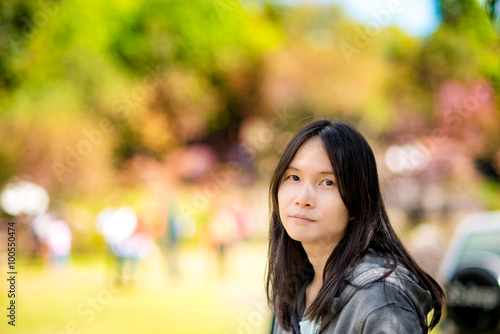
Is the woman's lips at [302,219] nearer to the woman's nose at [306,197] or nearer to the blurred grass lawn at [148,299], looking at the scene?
the woman's nose at [306,197]

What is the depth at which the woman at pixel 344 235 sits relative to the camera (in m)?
1.24

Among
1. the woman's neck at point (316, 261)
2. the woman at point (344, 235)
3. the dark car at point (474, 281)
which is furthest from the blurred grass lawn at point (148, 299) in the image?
the woman at point (344, 235)

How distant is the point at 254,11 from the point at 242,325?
1344 centimetres

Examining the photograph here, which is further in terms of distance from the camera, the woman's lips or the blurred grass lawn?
the blurred grass lawn

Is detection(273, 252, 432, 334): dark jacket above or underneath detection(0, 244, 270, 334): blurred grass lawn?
above

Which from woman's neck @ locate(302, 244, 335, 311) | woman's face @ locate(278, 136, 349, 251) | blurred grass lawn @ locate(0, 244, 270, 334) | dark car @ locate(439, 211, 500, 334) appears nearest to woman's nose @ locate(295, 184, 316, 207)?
woman's face @ locate(278, 136, 349, 251)

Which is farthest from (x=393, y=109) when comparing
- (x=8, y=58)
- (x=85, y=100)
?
(x=8, y=58)

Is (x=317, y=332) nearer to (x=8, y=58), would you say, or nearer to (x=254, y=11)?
(x=8, y=58)

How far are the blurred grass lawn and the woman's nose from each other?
16.9 ft

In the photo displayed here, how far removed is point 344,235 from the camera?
4.66 ft

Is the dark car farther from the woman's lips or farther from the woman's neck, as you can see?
the woman's lips

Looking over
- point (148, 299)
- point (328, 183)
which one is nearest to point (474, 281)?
point (328, 183)

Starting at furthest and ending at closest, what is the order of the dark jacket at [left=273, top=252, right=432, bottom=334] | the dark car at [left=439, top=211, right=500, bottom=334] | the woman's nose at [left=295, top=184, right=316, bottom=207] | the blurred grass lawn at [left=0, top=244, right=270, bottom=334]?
the blurred grass lawn at [left=0, top=244, right=270, bottom=334]
the dark car at [left=439, top=211, right=500, bottom=334]
the woman's nose at [left=295, top=184, right=316, bottom=207]
the dark jacket at [left=273, top=252, right=432, bottom=334]

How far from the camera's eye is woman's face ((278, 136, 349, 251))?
1364 millimetres
